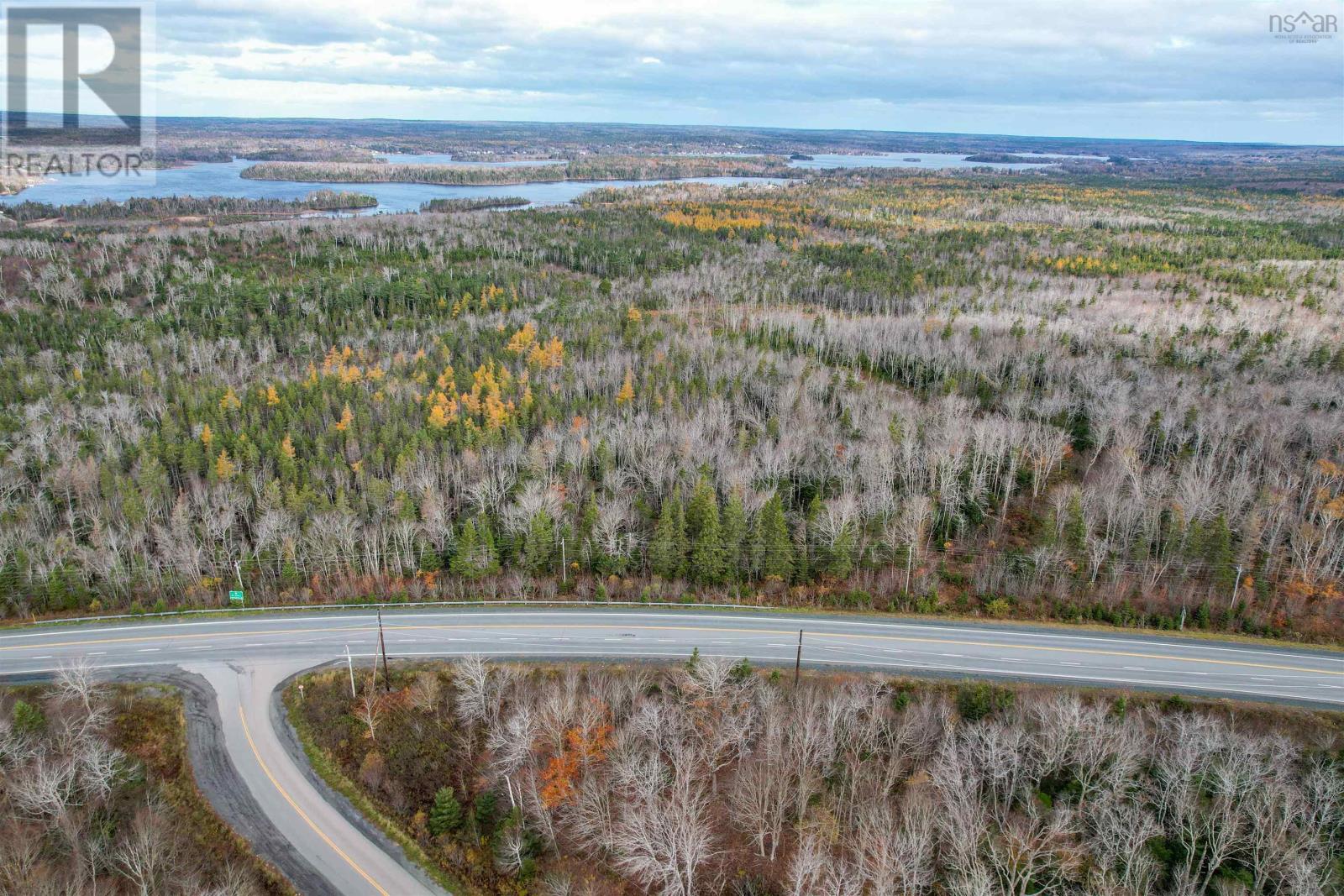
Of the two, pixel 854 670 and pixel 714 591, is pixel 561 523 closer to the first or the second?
pixel 714 591

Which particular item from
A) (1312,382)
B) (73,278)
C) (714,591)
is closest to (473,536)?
(714,591)

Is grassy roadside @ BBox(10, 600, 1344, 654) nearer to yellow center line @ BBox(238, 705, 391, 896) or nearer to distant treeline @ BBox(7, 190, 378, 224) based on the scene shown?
yellow center line @ BBox(238, 705, 391, 896)

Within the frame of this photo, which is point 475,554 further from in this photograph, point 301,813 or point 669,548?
point 301,813

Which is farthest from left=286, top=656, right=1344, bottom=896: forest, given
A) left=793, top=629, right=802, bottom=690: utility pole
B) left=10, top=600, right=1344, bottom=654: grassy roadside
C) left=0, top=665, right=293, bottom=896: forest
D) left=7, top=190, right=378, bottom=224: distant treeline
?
left=7, top=190, right=378, bottom=224: distant treeline

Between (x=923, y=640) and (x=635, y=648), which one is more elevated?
(x=923, y=640)

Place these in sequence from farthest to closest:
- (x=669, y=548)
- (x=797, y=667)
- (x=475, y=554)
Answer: (x=669, y=548), (x=475, y=554), (x=797, y=667)

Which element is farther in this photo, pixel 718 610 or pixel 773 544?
pixel 773 544

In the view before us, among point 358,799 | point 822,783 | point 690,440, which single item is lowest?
point 358,799

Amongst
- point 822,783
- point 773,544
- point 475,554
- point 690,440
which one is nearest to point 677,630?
point 773,544

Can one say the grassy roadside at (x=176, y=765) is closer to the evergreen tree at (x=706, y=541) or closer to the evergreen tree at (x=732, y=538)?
the evergreen tree at (x=706, y=541)
